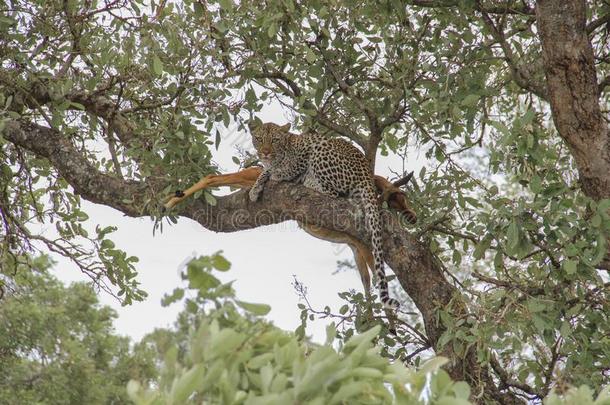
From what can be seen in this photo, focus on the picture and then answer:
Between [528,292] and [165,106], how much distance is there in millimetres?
3056

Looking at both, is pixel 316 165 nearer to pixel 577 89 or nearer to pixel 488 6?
pixel 488 6

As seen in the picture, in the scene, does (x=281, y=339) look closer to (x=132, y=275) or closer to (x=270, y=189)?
(x=270, y=189)

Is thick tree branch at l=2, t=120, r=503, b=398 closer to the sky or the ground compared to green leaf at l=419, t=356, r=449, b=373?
closer to the sky

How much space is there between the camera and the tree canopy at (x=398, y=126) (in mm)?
4504

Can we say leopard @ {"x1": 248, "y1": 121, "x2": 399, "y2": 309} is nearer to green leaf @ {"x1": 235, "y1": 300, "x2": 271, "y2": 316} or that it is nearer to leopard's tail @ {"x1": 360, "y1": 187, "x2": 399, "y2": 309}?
leopard's tail @ {"x1": 360, "y1": 187, "x2": 399, "y2": 309}

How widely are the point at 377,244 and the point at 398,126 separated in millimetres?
1596

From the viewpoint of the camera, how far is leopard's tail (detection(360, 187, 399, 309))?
544cm

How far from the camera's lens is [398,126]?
6738 mm

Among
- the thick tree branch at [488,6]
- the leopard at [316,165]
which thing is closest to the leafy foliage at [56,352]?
the leopard at [316,165]

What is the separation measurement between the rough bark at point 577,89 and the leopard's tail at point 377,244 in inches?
53.1

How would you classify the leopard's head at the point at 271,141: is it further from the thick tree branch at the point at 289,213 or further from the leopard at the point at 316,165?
the thick tree branch at the point at 289,213

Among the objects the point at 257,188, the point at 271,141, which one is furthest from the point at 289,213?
the point at 271,141

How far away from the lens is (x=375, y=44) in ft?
20.5

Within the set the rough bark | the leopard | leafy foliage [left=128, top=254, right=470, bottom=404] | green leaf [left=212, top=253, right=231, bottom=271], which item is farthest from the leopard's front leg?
green leaf [left=212, top=253, right=231, bottom=271]
